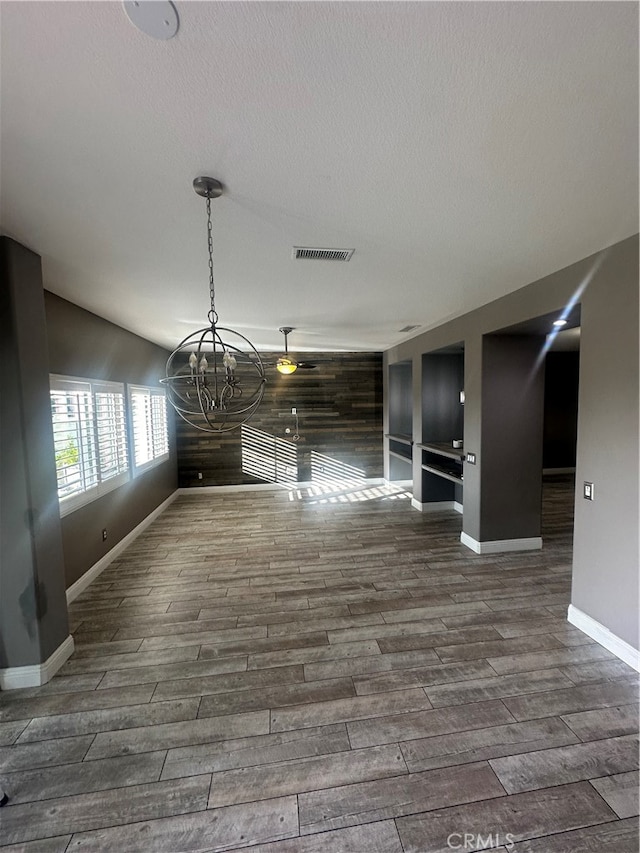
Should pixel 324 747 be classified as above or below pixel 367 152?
below

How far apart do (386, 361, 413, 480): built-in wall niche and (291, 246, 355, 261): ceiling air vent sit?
455 centimetres

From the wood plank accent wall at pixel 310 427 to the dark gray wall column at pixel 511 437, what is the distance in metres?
3.61

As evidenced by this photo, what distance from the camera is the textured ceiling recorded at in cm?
95

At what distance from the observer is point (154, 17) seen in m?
0.90

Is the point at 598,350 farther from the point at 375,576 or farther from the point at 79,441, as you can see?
the point at 79,441

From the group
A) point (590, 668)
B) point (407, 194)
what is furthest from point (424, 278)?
point (590, 668)

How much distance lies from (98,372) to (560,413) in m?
8.72

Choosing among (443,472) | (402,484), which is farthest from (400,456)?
(443,472)

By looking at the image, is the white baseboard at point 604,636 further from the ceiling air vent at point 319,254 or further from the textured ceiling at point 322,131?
the ceiling air vent at point 319,254

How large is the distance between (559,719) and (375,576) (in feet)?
5.80

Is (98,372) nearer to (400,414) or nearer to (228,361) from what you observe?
(228,361)

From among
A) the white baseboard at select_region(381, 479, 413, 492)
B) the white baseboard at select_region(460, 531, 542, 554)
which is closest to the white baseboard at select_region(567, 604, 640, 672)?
the white baseboard at select_region(460, 531, 542, 554)

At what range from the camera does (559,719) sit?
6.22 feet

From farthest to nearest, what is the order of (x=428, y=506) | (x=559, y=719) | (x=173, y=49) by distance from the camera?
(x=428, y=506)
(x=559, y=719)
(x=173, y=49)
